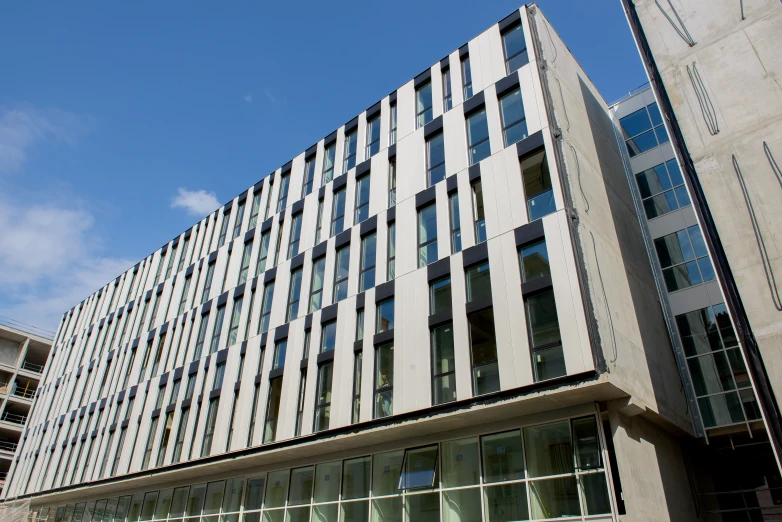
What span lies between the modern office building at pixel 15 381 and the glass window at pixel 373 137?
1816 inches

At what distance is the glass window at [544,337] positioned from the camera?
631 inches

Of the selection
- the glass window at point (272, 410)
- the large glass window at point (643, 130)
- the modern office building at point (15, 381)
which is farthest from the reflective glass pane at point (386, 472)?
the modern office building at point (15, 381)

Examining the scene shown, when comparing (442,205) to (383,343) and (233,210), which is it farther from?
(233,210)

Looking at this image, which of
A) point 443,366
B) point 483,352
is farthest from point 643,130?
point 443,366

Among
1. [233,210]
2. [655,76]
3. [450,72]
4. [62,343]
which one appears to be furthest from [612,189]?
[62,343]

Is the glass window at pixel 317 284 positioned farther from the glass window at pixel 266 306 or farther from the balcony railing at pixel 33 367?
the balcony railing at pixel 33 367

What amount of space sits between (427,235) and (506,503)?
32.8ft

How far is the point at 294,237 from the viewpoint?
95.7 feet

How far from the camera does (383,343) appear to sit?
69.4ft

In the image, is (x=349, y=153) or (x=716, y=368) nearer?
(x=716, y=368)

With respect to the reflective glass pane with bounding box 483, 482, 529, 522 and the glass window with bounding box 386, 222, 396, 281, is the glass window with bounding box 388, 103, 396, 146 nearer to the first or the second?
the glass window with bounding box 386, 222, 396, 281

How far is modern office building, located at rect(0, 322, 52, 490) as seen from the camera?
5431 cm

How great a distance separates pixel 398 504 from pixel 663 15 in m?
20.1

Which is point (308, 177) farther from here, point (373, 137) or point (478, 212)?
point (478, 212)
